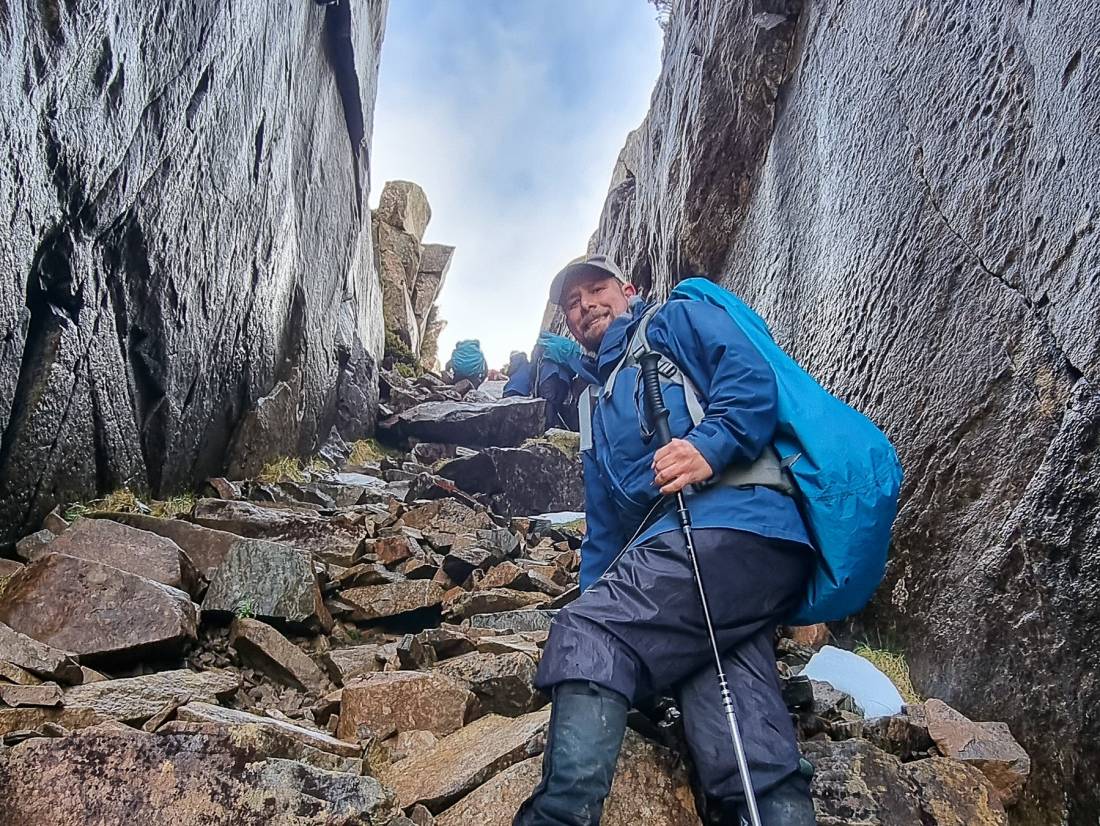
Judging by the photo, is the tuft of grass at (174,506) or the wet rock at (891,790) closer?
the wet rock at (891,790)

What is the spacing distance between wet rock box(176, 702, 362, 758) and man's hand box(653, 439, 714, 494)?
2.04m

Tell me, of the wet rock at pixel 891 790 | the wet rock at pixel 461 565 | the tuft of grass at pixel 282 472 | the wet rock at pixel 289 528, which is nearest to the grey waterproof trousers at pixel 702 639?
the wet rock at pixel 891 790

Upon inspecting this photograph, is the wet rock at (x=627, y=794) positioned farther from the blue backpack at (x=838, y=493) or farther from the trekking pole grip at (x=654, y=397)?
the trekking pole grip at (x=654, y=397)

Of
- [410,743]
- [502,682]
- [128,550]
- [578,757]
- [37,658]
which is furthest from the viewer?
[128,550]

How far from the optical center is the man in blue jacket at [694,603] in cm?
284

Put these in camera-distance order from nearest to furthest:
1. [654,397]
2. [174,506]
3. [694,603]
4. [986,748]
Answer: [694,603] < [986,748] < [654,397] < [174,506]

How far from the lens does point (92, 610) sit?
4.55 metres

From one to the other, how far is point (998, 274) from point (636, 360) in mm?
2649

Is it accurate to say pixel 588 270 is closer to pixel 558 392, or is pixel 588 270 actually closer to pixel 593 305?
pixel 593 305

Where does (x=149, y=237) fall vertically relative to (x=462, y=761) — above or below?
above

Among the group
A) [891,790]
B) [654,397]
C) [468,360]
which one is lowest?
[891,790]

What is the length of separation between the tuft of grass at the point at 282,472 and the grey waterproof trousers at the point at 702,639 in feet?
27.1

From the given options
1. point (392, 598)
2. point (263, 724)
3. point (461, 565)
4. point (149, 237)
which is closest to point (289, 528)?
point (392, 598)

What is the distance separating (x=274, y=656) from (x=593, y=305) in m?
3.18
